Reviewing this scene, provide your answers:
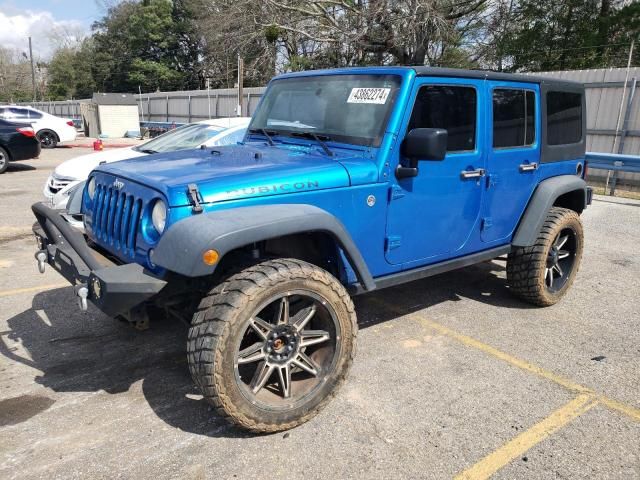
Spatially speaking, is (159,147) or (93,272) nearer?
(93,272)

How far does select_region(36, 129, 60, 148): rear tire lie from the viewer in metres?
19.9

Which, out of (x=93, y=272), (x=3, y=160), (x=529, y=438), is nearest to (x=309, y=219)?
(x=93, y=272)

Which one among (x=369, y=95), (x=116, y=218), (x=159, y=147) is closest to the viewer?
(x=116, y=218)

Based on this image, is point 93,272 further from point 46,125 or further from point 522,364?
point 46,125

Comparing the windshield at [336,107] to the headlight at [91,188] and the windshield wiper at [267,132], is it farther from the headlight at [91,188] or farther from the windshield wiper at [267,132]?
the headlight at [91,188]

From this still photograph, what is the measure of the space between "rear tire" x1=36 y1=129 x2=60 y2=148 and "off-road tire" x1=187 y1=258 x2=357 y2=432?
20399 mm

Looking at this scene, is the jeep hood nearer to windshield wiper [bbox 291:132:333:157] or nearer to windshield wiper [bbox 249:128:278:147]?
windshield wiper [bbox 291:132:333:157]

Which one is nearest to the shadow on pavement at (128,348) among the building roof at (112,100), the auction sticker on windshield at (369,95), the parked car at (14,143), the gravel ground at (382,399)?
the gravel ground at (382,399)

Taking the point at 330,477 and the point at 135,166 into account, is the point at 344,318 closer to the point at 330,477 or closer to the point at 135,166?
the point at 330,477

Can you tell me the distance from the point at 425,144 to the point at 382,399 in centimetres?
162

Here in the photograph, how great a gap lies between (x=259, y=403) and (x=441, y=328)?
207cm

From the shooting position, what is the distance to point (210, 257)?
245 cm

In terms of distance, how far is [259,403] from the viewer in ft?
9.02

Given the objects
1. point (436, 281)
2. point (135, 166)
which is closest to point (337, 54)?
point (436, 281)
